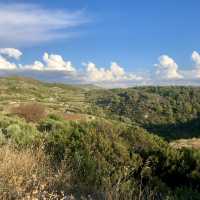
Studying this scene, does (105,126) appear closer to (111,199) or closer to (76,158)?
(76,158)

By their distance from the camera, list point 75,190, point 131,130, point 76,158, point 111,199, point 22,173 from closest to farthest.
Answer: point 111,199, point 22,173, point 75,190, point 76,158, point 131,130

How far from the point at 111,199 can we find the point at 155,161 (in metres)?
3.32

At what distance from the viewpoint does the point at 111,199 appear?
540cm

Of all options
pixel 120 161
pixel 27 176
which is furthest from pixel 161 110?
pixel 27 176

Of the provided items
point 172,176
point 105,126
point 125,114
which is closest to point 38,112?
point 105,126

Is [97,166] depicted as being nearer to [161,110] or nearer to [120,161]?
[120,161]

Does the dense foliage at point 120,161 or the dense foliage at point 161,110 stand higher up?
the dense foliage at point 120,161

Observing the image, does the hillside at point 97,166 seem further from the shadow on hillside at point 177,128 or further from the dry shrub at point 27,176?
the shadow on hillside at point 177,128

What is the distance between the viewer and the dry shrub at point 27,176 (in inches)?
206

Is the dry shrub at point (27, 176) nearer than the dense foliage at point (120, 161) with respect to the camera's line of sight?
Yes

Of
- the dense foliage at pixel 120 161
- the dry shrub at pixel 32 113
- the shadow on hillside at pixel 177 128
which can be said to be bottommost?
the shadow on hillside at pixel 177 128

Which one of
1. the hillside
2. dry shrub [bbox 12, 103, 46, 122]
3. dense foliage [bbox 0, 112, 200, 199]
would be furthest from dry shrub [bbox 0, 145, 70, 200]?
dry shrub [bbox 12, 103, 46, 122]

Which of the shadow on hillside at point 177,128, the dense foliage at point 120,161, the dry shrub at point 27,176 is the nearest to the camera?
the dry shrub at point 27,176

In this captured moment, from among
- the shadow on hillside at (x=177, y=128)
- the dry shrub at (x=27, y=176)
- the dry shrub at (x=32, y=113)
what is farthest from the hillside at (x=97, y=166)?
the shadow on hillside at (x=177, y=128)
